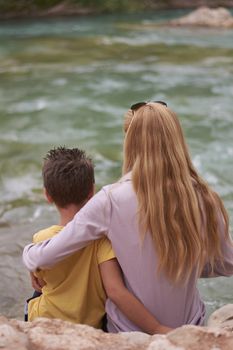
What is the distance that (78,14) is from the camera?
23609 millimetres

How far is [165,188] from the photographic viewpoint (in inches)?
83.2

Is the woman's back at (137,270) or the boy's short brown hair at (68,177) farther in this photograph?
the boy's short brown hair at (68,177)

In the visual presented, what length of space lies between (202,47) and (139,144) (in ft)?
40.6

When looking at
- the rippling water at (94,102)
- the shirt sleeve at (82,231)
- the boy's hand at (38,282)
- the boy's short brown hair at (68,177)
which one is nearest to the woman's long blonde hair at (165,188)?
the shirt sleeve at (82,231)

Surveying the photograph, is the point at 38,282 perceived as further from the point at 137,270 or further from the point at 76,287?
the point at 137,270

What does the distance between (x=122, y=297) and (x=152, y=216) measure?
0.32 metres

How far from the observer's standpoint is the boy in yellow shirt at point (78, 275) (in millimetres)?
2197

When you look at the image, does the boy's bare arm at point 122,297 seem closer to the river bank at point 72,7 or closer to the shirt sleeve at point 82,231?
the shirt sleeve at point 82,231

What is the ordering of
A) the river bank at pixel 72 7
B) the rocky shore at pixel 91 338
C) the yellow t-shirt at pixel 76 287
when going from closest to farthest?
the rocky shore at pixel 91 338 < the yellow t-shirt at pixel 76 287 < the river bank at pixel 72 7

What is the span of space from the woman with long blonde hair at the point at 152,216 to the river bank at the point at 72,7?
21.3 m

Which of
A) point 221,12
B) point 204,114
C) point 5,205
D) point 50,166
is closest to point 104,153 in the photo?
point 5,205

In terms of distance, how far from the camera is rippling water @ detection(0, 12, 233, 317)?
481 cm

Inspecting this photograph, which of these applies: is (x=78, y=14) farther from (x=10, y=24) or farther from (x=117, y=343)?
(x=117, y=343)

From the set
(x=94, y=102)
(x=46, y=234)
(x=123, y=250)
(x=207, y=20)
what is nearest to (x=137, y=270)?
(x=123, y=250)
